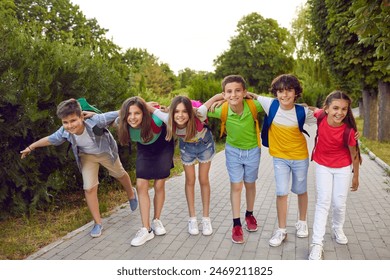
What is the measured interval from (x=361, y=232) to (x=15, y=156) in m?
4.40

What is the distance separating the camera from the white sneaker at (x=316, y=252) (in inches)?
137

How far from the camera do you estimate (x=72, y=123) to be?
3910 millimetres

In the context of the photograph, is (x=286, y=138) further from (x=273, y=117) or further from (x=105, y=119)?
(x=105, y=119)

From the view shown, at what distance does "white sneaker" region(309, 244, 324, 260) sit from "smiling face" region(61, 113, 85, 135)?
2.70 meters

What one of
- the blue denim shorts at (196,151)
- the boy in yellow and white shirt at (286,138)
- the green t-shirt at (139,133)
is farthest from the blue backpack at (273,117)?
the green t-shirt at (139,133)

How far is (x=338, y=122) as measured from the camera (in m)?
3.55

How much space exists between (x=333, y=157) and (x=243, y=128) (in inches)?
37.4

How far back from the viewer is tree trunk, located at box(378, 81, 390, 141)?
1206 cm

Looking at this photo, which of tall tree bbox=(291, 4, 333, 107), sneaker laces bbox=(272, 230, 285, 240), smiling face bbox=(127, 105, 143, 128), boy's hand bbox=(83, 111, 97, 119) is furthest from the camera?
tall tree bbox=(291, 4, 333, 107)

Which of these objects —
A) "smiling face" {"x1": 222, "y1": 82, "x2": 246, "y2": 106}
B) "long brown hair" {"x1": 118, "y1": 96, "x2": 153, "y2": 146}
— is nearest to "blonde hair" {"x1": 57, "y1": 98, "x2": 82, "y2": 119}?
"long brown hair" {"x1": 118, "y1": 96, "x2": 153, "y2": 146}

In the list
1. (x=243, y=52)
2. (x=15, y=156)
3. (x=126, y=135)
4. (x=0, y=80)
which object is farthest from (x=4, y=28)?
(x=243, y=52)

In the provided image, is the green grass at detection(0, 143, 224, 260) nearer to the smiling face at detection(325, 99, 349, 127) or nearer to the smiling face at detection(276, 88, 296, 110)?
the smiling face at detection(276, 88, 296, 110)

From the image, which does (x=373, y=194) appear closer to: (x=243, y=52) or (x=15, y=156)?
(x=15, y=156)

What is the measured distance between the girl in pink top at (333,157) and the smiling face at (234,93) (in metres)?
0.85
